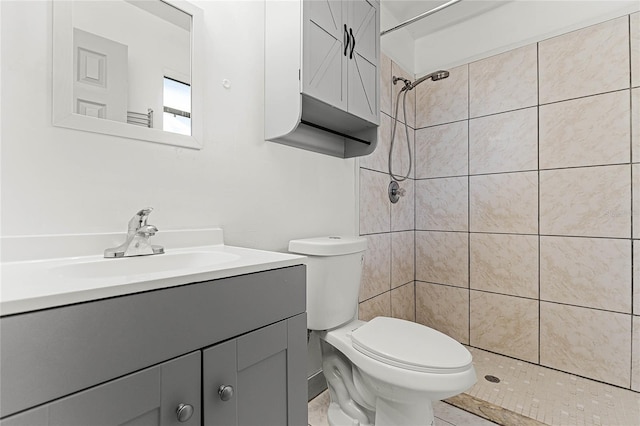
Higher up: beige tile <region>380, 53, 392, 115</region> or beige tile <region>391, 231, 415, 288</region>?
beige tile <region>380, 53, 392, 115</region>

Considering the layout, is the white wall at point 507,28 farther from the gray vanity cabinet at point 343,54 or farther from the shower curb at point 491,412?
the shower curb at point 491,412

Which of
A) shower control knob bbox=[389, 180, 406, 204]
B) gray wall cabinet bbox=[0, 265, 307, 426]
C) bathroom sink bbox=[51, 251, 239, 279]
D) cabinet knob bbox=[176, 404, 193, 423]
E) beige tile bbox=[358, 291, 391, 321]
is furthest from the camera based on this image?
shower control knob bbox=[389, 180, 406, 204]

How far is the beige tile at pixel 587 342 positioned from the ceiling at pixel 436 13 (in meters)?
1.89

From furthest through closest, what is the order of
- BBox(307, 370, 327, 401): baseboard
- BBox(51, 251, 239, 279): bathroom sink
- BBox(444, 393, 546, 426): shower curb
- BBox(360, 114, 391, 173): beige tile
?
BBox(360, 114, 391, 173): beige tile < BBox(307, 370, 327, 401): baseboard < BBox(444, 393, 546, 426): shower curb < BBox(51, 251, 239, 279): bathroom sink

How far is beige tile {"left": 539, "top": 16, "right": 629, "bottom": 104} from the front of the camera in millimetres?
1642

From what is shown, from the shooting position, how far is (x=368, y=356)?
1.14 m

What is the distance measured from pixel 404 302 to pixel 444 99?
148cm

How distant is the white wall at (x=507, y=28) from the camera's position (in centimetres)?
171

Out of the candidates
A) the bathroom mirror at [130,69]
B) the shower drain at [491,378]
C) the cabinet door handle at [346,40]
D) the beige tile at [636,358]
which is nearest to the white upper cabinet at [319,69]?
the cabinet door handle at [346,40]

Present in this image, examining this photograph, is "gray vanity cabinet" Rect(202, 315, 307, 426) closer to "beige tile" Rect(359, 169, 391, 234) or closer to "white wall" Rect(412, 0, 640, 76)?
"beige tile" Rect(359, 169, 391, 234)

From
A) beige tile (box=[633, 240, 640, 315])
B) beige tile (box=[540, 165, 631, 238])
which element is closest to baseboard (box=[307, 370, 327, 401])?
beige tile (box=[540, 165, 631, 238])

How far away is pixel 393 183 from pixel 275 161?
1032 millimetres

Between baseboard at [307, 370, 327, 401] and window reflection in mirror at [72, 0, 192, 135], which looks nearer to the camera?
window reflection in mirror at [72, 0, 192, 135]

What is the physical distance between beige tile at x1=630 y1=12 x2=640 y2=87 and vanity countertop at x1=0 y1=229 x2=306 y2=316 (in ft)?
6.53
